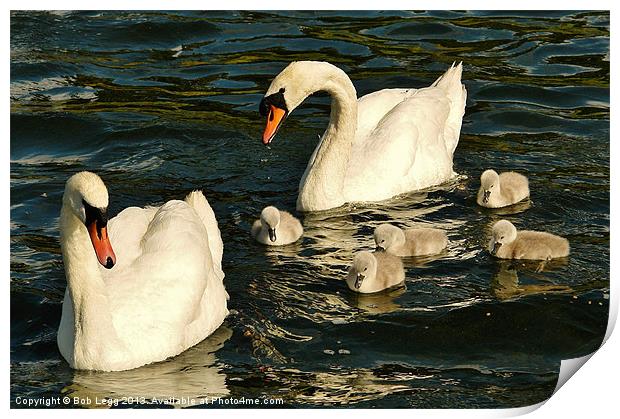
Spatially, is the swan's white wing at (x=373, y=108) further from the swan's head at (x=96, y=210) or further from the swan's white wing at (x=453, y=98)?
the swan's head at (x=96, y=210)

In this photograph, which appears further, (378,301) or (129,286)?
(378,301)

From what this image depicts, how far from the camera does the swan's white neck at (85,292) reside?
1082cm

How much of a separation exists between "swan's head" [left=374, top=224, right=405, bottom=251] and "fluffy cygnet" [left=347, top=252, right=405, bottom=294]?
0.47 metres

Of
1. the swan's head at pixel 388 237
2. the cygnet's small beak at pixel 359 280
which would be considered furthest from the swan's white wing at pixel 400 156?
the cygnet's small beak at pixel 359 280

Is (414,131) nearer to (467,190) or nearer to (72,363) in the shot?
(467,190)

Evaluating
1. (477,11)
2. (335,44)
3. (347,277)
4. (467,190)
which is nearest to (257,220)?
(347,277)

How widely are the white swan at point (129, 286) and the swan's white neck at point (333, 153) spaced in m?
3.01

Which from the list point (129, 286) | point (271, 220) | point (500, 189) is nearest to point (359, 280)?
point (271, 220)

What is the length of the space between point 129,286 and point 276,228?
283 centimetres

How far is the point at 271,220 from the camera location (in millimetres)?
13594

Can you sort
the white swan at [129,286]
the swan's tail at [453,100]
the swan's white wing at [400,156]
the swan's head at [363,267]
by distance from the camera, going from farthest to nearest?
the swan's tail at [453,100] → the swan's white wing at [400,156] → the swan's head at [363,267] → the white swan at [129,286]

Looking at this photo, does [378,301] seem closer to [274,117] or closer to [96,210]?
[274,117]

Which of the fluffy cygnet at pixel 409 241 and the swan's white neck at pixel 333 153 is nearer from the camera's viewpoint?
the fluffy cygnet at pixel 409 241

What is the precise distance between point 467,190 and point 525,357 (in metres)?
4.06
